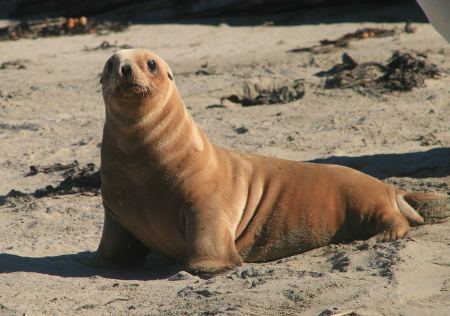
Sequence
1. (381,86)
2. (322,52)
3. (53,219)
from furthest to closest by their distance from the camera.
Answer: (322,52) < (381,86) < (53,219)

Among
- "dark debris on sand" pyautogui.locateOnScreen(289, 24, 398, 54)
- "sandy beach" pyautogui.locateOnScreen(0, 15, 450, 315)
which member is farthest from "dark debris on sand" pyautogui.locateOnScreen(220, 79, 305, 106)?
"dark debris on sand" pyautogui.locateOnScreen(289, 24, 398, 54)

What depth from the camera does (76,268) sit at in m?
5.39

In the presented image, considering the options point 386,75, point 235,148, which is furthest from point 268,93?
point 235,148

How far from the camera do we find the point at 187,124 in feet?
17.9

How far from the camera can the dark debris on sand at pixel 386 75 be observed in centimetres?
930

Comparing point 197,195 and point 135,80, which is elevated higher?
point 135,80

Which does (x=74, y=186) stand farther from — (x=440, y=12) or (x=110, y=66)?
(x=440, y=12)

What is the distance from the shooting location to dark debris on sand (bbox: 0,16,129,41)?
13.1 meters

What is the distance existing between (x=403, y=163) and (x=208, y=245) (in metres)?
2.36

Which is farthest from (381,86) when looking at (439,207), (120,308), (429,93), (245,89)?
(120,308)

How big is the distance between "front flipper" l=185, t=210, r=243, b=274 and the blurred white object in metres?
2.31

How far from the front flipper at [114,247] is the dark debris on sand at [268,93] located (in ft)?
12.9

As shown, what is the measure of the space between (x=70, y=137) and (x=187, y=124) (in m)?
3.32

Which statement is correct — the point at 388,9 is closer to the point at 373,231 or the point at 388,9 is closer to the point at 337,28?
the point at 337,28
